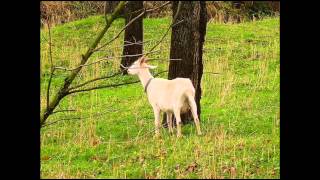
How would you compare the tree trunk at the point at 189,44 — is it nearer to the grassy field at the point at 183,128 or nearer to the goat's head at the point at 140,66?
the goat's head at the point at 140,66

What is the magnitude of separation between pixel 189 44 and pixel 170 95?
3.67 ft

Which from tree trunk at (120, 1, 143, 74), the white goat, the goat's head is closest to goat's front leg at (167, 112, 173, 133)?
the white goat

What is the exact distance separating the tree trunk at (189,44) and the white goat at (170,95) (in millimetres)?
529

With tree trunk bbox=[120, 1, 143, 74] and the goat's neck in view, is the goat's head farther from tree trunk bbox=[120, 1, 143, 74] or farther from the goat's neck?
tree trunk bbox=[120, 1, 143, 74]

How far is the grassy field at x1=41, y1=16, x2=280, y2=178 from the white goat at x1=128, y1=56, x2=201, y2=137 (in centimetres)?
31

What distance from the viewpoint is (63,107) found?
12820 mm

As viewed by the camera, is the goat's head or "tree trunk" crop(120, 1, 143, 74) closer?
the goat's head

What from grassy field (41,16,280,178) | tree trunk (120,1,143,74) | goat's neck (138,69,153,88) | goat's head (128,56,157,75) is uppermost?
tree trunk (120,1,143,74)

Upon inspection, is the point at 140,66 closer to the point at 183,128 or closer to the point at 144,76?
the point at 144,76

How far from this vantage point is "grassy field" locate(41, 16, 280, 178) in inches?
308

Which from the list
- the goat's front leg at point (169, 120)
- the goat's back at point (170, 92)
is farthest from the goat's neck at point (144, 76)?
the goat's front leg at point (169, 120)

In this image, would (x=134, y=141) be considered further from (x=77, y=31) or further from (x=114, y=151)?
(x=77, y=31)
